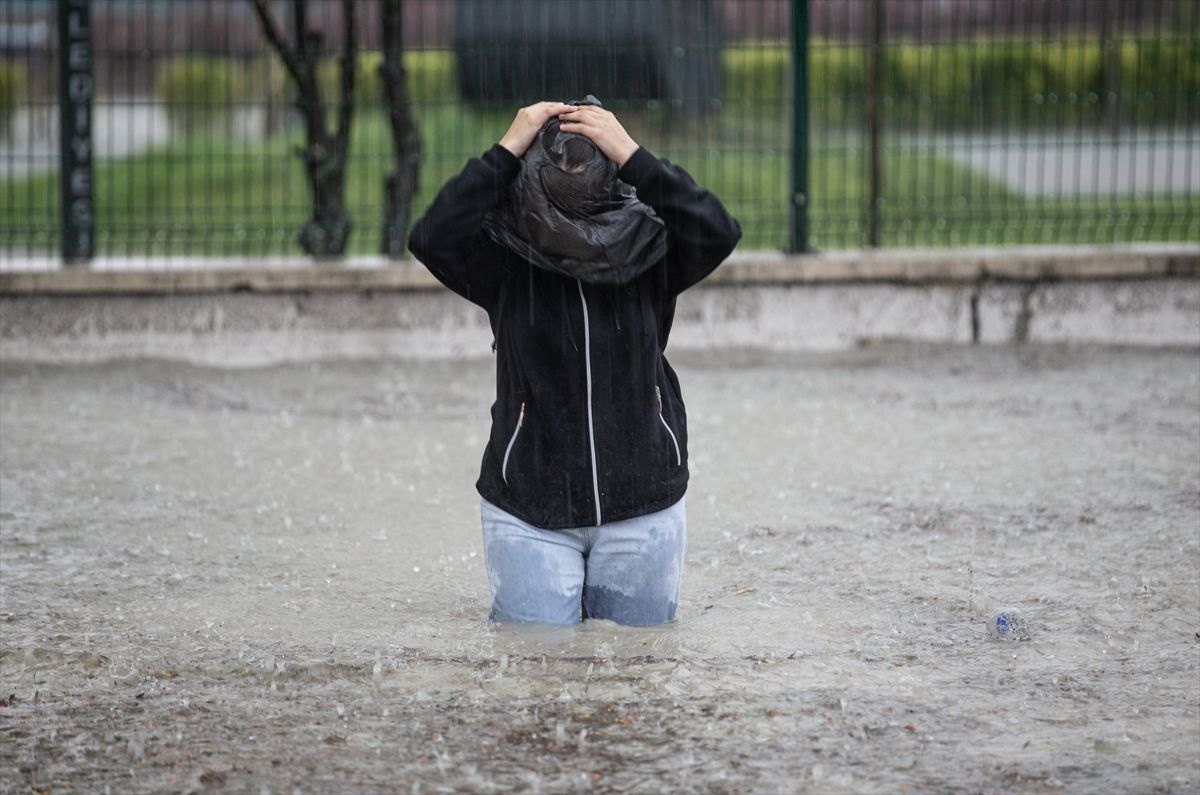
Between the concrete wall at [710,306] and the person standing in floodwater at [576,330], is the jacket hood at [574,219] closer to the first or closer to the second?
the person standing in floodwater at [576,330]

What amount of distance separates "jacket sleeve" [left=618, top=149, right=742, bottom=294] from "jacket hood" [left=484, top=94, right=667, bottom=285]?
57 millimetres

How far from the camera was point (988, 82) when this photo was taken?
34.0 ft

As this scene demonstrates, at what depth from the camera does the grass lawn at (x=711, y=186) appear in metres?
10.1

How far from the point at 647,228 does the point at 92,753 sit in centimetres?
193

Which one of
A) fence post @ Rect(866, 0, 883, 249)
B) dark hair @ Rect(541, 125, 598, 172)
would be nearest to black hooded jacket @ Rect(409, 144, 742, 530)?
dark hair @ Rect(541, 125, 598, 172)

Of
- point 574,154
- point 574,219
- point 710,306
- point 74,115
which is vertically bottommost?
point 710,306

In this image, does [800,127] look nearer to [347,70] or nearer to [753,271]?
[753,271]

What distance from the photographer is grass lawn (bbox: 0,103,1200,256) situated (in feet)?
33.1

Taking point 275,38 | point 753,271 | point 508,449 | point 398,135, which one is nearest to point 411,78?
point 398,135

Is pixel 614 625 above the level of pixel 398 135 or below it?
below

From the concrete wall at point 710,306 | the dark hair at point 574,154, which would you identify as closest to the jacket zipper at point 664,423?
the dark hair at point 574,154

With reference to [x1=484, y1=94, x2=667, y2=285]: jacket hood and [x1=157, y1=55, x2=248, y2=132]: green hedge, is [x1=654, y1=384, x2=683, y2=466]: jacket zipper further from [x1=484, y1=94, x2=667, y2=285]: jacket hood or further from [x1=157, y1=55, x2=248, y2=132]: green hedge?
[x1=157, y1=55, x2=248, y2=132]: green hedge

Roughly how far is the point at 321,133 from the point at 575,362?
6.39 meters

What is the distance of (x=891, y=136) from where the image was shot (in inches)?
413
